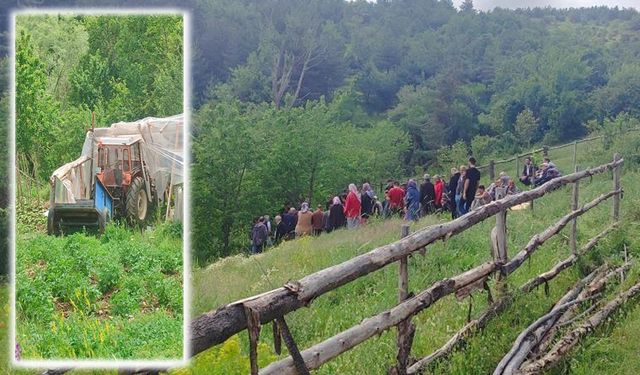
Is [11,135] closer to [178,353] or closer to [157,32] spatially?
[157,32]

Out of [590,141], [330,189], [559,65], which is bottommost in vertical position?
[330,189]

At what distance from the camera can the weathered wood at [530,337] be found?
4679 mm

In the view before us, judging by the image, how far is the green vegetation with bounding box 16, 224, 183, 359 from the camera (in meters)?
1.45

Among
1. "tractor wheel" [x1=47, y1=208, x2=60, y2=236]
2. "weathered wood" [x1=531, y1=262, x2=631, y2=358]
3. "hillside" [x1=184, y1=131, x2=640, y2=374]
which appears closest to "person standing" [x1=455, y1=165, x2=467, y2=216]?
"hillside" [x1=184, y1=131, x2=640, y2=374]

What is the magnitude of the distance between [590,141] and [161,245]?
3272 centimetres

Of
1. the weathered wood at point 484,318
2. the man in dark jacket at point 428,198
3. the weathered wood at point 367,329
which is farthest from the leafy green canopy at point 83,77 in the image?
the man in dark jacket at point 428,198

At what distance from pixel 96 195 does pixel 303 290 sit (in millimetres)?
1658

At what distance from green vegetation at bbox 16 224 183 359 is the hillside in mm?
516

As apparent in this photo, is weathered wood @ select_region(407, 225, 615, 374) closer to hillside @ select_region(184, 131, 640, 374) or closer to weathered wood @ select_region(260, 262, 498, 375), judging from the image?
hillside @ select_region(184, 131, 640, 374)

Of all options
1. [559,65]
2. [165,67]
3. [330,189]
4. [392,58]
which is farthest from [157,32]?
[392,58]

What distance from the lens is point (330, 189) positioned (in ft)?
129

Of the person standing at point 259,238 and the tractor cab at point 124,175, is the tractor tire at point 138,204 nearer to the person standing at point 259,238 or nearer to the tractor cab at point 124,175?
the tractor cab at point 124,175

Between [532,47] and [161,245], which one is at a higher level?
[532,47]

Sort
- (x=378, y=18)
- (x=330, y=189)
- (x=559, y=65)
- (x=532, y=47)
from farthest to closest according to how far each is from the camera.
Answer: (x=378, y=18) → (x=532, y=47) → (x=559, y=65) → (x=330, y=189)
